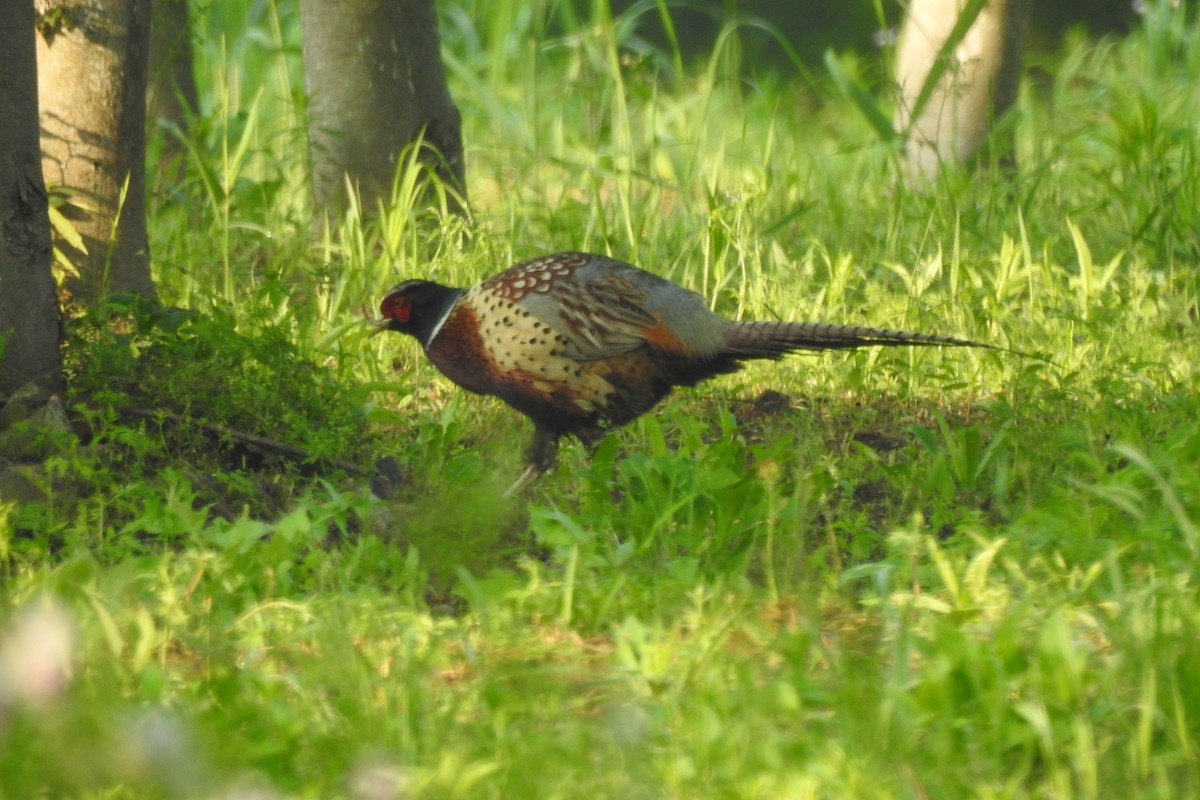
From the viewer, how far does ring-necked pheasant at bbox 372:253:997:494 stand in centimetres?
478

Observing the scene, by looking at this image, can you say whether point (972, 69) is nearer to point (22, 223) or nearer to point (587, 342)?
point (587, 342)

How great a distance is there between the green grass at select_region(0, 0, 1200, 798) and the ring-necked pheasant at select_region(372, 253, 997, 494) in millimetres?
185

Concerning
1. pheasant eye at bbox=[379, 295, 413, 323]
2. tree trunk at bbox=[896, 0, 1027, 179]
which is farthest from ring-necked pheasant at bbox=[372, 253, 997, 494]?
tree trunk at bbox=[896, 0, 1027, 179]

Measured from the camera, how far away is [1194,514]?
3.50 metres

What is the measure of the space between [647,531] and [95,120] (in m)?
2.46

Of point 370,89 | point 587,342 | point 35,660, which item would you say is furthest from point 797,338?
point 35,660

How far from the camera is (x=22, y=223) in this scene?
4074 mm

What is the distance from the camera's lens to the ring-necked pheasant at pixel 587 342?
4.78 metres

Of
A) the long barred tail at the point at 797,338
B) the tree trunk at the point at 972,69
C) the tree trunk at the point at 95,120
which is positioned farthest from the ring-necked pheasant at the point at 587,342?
the tree trunk at the point at 972,69

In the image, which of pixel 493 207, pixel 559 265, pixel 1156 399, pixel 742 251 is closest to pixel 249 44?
pixel 493 207

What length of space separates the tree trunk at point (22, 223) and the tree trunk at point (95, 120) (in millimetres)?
646

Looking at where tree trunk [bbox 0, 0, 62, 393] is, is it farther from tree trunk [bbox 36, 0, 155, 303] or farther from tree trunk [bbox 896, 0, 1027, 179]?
tree trunk [bbox 896, 0, 1027, 179]

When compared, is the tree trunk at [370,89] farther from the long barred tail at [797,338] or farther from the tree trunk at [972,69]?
the tree trunk at [972,69]

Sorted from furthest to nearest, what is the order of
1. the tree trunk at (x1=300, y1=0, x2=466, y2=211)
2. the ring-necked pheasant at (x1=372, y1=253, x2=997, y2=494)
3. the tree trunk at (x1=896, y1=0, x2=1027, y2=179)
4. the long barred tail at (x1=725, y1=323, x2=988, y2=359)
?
the tree trunk at (x1=896, y1=0, x2=1027, y2=179) → the tree trunk at (x1=300, y1=0, x2=466, y2=211) → the ring-necked pheasant at (x1=372, y1=253, x2=997, y2=494) → the long barred tail at (x1=725, y1=323, x2=988, y2=359)
